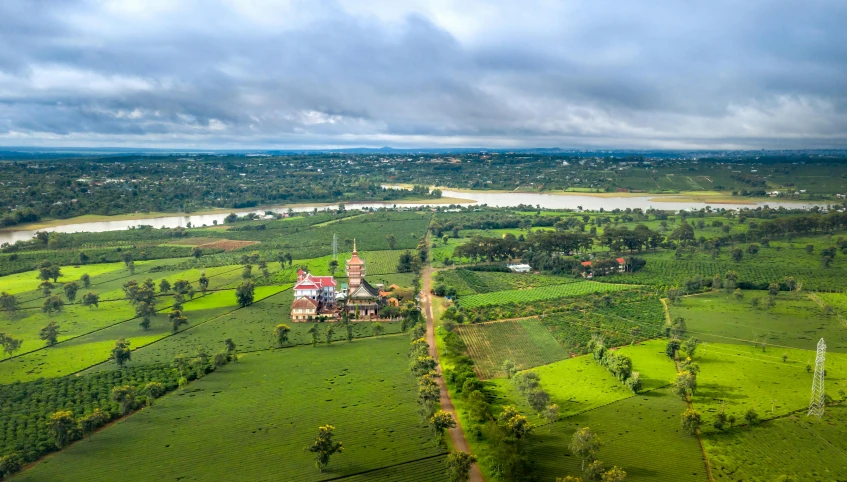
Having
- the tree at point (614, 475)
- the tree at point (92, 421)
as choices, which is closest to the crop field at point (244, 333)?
the tree at point (92, 421)

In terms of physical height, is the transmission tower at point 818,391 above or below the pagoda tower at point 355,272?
below

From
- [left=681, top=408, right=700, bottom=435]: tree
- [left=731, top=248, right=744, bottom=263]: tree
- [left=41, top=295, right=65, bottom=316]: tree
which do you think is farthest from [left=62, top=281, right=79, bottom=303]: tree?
[left=731, top=248, right=744, bottom=263]: tree

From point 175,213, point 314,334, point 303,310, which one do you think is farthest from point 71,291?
point 175,213

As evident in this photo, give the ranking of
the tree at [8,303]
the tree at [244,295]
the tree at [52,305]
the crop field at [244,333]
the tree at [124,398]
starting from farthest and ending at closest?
the tree at [244,295] → the tree at [8,303] → the tree at [52,305] → the crop field at [244,333] → the tree at [124,398]

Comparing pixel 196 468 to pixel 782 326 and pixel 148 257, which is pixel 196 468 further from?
pixel 148 257

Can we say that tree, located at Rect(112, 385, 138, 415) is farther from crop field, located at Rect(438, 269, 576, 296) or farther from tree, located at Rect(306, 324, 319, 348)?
crop field, located at Rect(438, 269, 576, 296)

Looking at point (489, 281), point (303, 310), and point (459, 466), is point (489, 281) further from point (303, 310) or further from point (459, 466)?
point (459, 466)

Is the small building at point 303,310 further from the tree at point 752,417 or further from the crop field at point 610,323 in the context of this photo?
the tree at point 752,417
